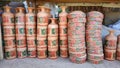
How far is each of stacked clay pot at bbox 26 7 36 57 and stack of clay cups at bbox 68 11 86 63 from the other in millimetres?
740

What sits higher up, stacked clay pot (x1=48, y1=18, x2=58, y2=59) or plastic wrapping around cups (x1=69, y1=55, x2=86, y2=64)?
stacked clay pot (x1=48, y1=18, x2=58, y2=59)

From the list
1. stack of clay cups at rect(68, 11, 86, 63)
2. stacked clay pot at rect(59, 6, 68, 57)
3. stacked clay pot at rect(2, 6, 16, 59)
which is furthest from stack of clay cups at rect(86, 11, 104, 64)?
stacked clay pot at rect(2, 6, 16, 59)

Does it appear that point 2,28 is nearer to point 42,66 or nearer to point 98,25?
point 42,66

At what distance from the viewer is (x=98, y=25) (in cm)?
321

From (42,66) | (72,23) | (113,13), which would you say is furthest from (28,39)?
(113,13)

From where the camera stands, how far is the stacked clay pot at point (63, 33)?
3426 mm

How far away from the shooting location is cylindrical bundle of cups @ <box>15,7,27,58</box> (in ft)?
11.2

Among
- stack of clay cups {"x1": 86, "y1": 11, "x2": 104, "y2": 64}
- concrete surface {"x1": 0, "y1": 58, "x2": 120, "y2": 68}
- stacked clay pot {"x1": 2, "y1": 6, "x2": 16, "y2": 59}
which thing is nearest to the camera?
concrete surface {"x1": 0, "y1": 58, "x2": 120, "y2": 68}

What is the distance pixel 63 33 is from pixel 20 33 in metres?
0.83

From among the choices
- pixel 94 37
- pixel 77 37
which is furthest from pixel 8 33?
pixel 94 37

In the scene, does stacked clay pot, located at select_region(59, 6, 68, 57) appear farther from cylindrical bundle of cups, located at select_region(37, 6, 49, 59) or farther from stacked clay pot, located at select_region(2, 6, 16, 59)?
stacked clay pot, located at select_region(2, 6, 16, 59)

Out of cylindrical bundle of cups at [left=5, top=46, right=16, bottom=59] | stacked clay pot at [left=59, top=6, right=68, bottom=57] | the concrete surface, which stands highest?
stacked clay pot at [left=59, top=6, right=68, bottom=57]

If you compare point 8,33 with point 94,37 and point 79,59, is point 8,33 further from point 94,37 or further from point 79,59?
point 94,37

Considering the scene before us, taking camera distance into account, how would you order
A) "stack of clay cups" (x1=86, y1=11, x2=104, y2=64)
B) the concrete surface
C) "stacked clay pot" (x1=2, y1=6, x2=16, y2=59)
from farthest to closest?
"stacked clay pot" (x1=2, y1=6, x2=16, y2=59), "stack of clay cups" (x1=86, y1=11, x2=104, y2=64), the concrete surface
